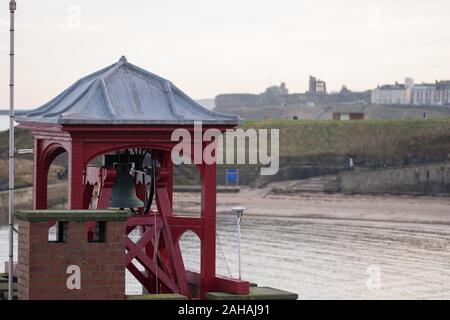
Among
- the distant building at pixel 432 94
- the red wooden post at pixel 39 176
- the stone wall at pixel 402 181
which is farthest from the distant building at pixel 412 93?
the red wooden post at pixel 39 176

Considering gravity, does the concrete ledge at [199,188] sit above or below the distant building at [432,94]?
below

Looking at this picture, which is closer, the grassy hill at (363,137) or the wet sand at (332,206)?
the wet sand at (332,206)

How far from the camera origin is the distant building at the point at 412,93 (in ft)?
550

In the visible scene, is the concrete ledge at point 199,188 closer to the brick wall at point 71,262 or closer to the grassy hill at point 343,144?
the grassy hill at point 343,144

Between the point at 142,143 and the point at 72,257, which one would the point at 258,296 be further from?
the point at 72,257

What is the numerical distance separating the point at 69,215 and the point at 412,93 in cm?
16011

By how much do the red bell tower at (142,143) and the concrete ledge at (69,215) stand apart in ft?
7.83

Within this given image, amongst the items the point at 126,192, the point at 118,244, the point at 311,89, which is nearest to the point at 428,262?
the point at 126,192

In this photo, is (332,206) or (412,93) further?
(412,93)

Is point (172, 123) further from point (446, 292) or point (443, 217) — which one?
point (443, 217)

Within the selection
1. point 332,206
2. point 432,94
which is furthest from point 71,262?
point 432,94

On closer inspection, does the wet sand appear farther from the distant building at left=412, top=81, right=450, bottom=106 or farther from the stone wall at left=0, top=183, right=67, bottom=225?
the distant building at left=412, top=81, right=450, bottom=106

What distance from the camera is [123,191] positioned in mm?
20719

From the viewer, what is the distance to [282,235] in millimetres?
60188
